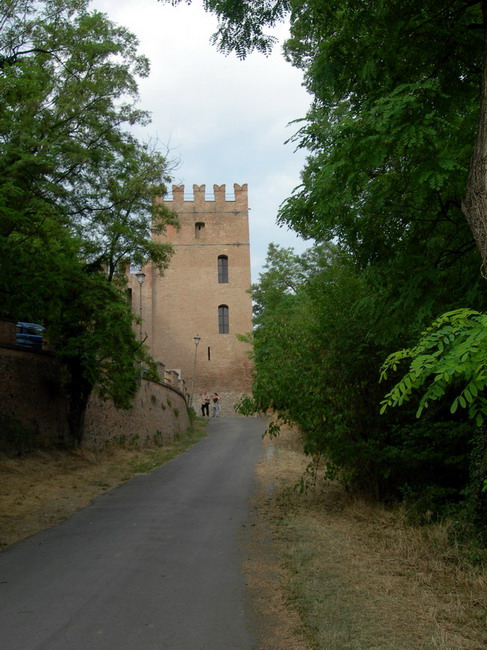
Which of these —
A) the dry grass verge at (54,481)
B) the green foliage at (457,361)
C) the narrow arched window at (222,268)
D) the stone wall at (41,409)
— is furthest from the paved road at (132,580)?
the narrow arched window at (222,268)

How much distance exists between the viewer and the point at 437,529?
26.5ft

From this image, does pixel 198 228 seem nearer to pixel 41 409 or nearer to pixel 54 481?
pixel 41 409

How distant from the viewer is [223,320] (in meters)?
54.0

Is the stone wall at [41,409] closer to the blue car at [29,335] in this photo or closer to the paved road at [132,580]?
the blue car at [29,335]

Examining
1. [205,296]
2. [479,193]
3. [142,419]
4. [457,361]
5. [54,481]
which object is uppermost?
[205,296]

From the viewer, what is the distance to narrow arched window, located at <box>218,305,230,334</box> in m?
53.6

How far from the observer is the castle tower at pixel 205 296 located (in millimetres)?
52594

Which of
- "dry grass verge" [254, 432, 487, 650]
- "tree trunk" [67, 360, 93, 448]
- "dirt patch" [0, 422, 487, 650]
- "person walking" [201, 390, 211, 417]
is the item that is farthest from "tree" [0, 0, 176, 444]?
"person walking" [201, 390, 211, 417]

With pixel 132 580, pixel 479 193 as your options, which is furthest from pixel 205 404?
pixel 479 193

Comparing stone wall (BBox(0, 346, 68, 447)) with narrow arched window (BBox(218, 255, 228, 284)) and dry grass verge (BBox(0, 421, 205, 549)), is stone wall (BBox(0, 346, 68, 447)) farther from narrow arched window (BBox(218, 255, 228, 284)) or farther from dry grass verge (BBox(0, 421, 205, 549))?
narrow arched window (BBox(218, 255, 228, 284))

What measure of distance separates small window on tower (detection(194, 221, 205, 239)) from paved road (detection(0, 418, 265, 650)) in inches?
1714

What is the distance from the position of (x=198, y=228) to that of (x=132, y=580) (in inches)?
1962

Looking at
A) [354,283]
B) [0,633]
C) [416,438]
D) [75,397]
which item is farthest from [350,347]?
[75,397]

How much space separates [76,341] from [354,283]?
931cm
